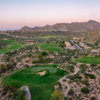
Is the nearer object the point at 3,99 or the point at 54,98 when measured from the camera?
the point at 54,98

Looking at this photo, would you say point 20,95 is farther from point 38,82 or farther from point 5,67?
point 5,67

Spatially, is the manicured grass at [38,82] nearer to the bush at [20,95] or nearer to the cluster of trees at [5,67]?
the bush at [20,95]

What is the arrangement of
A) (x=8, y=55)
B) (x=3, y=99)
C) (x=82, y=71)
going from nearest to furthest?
(x=3, y=99), (x=82, y=71), (x=8, y=55)

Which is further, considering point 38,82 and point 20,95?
point 38,82

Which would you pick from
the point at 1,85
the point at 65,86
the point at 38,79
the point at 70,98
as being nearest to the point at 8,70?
the point at 1,85

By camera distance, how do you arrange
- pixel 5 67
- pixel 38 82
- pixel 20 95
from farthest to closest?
pixel 5 67 < pixel 38 82 < pixel 20 95

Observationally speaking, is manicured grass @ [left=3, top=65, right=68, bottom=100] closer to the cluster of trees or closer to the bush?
the bush

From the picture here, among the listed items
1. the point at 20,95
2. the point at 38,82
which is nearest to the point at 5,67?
the point at 38,82

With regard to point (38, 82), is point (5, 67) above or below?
above

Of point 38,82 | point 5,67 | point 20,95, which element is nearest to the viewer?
point 20,95

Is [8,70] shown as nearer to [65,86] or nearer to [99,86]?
[65,86]

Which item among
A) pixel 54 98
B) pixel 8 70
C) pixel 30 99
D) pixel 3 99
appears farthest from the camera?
pixel 8 70
